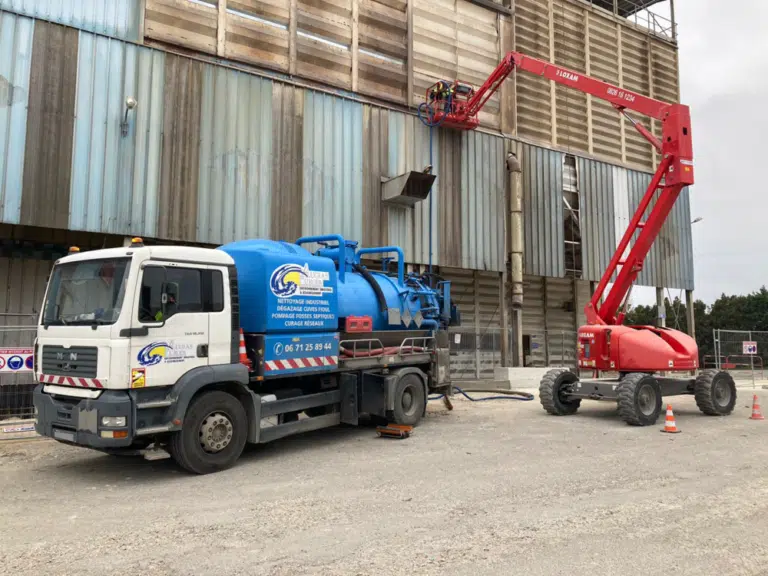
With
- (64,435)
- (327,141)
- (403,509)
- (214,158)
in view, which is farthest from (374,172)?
(403,509)

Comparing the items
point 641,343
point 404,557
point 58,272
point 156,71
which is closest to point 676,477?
point 404,557

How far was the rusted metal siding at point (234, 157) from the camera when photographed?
575 inches

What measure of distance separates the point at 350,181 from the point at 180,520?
12310 millimetres

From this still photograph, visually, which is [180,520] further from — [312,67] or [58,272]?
[312,67]

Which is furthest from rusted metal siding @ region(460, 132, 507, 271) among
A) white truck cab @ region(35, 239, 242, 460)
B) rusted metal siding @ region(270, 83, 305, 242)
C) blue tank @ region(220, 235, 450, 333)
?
white truck cab @ region(35, 239, 242, 460)

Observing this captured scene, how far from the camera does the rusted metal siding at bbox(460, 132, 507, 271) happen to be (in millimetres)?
19000

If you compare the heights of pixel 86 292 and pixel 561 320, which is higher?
pixel 561 320

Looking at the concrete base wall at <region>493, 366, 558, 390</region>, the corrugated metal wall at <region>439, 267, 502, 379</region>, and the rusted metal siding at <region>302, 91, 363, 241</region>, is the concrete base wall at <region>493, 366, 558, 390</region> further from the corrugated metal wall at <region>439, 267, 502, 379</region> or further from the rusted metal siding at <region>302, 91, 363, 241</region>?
the rusted metal siding at <region>302, 91, 363, 241</region>

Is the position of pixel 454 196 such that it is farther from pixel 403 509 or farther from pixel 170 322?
pixel 403 509

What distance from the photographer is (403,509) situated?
233 inches

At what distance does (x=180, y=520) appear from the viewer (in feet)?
18.6

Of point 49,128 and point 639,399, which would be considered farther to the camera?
point 49,128

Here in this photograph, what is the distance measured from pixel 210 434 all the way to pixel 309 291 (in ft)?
8.64

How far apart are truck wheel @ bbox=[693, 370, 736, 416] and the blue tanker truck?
309 inches
